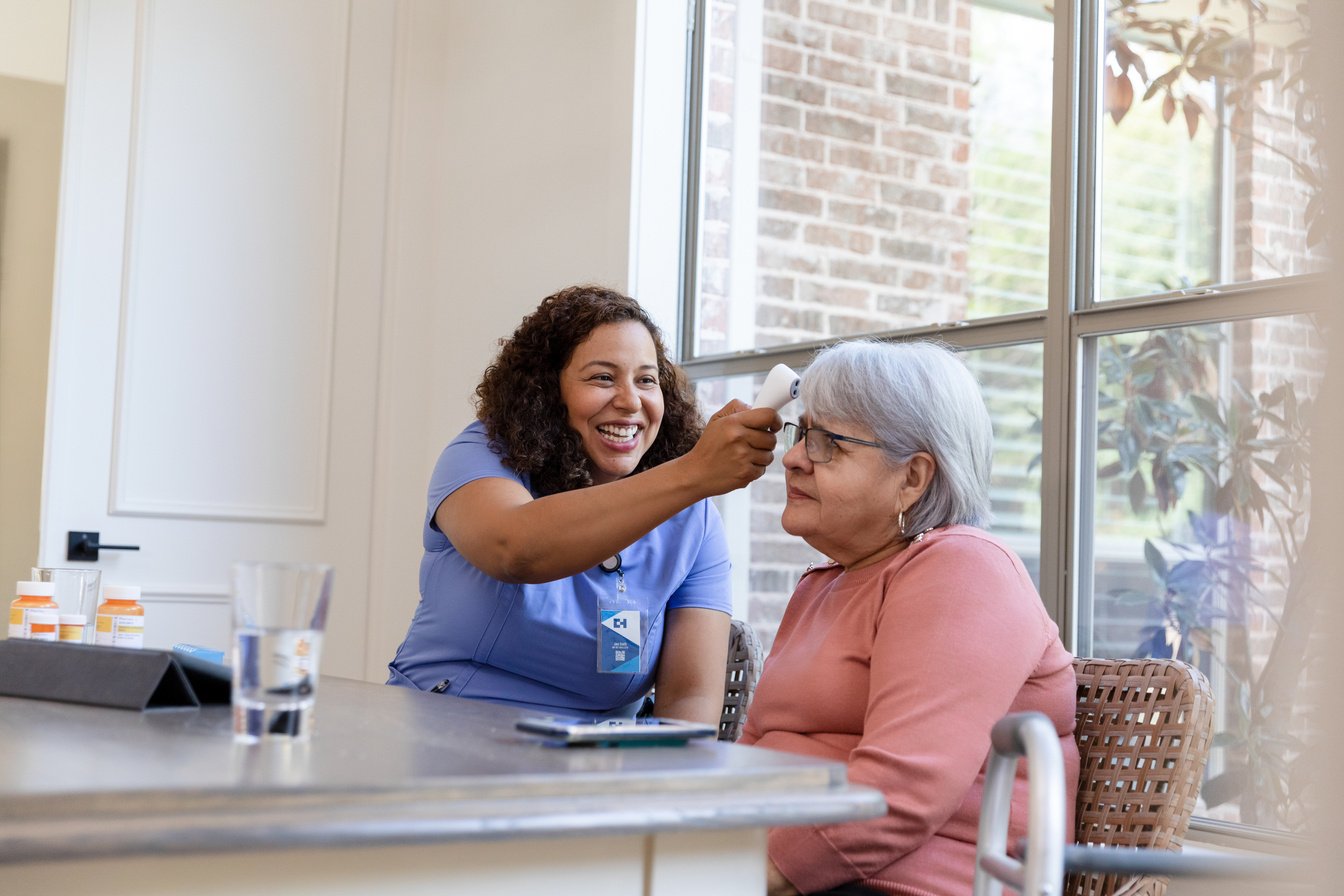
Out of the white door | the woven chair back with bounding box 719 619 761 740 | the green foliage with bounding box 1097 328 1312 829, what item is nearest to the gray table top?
the woven chair back with bounding box 719 619 761 740

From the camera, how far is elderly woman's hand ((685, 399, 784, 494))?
1824mm

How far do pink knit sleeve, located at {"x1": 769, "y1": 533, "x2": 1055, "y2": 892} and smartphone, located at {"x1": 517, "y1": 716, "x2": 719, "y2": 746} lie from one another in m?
0.42

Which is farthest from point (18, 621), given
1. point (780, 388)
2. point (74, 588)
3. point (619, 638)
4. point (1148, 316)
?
point (1148, 316)

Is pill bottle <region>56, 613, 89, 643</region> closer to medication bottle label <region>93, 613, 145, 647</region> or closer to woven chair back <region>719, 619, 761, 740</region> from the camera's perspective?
medication bottle label <region>93, 613, 145, 647</region>

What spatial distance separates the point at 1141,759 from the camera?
4.94ft

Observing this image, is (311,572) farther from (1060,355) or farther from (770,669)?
(1060,355)

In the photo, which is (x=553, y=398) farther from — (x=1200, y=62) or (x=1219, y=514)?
(x=1200, y=62)

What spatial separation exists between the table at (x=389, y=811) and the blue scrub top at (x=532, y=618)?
102 centimetres

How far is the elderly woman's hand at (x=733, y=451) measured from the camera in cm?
182

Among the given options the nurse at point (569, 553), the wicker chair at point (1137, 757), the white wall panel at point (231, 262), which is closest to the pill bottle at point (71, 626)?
the nurse at point (569, 553)

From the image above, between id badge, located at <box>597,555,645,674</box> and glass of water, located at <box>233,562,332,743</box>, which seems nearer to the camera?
glass of water, located at <box>233,562,332,743</box>

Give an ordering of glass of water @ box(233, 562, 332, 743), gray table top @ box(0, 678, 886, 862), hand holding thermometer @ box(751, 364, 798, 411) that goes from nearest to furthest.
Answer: gray table top @ box(0, 678, 886, 862)
glass of water @ box(233, 562, 332, 743)
hand holding thermometer @ box(751, 364, 798, 411)

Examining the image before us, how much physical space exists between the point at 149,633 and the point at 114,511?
1.16ft

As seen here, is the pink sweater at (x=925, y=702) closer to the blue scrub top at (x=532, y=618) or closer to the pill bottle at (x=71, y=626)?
the blue scrub top at (x=532, y=618)
